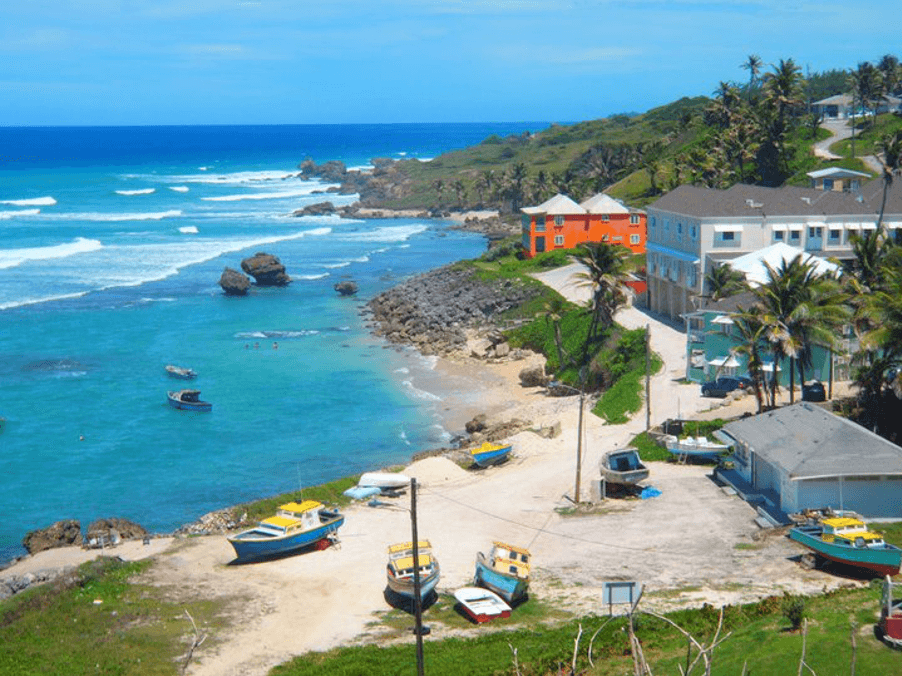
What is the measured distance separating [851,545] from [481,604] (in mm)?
10535

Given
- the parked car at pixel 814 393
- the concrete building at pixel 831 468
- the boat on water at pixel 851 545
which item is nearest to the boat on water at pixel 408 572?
the boat on water at pixel 851 545

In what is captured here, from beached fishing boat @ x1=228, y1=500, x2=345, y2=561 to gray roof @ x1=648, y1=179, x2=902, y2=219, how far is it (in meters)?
33.3

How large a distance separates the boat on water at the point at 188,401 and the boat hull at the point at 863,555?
1394 inches

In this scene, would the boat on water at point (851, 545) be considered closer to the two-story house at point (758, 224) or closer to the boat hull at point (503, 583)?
the boat hull at point (503, 583)

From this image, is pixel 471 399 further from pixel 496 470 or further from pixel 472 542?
pixel 472 542

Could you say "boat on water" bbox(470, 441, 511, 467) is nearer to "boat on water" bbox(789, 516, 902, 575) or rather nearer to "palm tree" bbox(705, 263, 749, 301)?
"boat on water" bbox(789, 516, 902, 575)

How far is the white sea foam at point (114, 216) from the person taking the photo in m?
153

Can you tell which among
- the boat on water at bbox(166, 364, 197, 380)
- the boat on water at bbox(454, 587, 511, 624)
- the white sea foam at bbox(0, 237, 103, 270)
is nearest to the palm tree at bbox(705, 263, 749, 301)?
the boat on water at bbox(454, 587, 511, 624)

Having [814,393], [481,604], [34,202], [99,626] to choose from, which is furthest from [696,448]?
[34,202]

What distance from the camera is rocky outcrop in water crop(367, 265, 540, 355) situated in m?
75.6

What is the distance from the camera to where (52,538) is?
41.1m

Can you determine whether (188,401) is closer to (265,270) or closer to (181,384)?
(181,384)

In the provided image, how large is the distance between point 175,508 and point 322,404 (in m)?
15.9

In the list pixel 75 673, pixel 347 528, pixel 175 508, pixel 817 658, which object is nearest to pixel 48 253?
pixel 175 508
